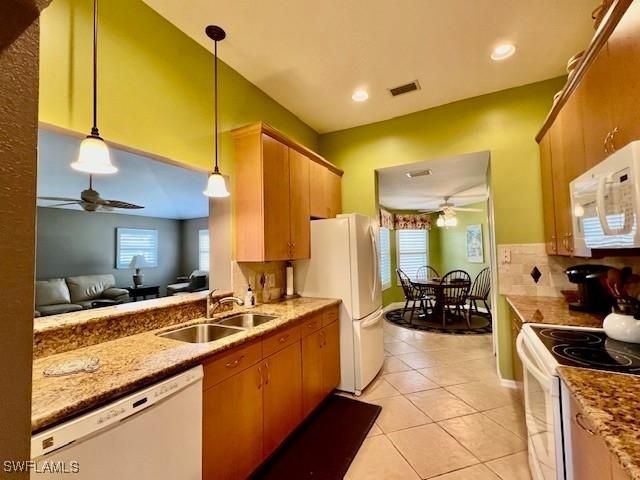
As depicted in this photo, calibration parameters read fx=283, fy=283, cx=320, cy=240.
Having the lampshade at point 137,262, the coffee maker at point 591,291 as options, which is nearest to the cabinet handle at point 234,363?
the coffee maker at point 591,291

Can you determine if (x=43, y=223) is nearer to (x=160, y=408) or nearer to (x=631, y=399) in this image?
(x=160, y=408)

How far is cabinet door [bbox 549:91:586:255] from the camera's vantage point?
174cm

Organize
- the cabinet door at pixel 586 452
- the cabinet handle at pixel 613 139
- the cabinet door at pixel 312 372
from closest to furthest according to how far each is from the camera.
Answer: the cabinet door at pixel 586 452
the cabinet handle at pixel 613 139
the cabinet door at pixel 312 372

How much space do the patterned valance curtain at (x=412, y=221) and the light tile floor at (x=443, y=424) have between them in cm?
374

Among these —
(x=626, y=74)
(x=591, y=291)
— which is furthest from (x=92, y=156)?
(x=591, y=291)

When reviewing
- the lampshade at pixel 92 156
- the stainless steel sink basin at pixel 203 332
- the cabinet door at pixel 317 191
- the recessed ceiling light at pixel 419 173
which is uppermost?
the recessed ceiling light at pixel 419 173

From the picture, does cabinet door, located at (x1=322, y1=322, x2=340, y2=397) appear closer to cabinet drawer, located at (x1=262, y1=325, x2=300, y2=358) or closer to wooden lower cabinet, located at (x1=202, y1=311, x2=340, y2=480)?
wooden lower cabinet, located at (x1=202, y1=311, x2=340, y2=480)

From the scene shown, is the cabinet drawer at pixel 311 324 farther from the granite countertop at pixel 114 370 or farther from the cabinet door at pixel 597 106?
the cabinet door at pixel 597 106

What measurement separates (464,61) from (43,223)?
770cm

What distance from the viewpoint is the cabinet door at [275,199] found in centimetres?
236

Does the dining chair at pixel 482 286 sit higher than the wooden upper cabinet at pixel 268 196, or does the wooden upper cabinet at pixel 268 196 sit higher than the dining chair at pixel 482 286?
the wooden upper cabinet at pixel 268 196

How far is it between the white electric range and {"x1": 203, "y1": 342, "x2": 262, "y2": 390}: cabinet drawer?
4.64 ft

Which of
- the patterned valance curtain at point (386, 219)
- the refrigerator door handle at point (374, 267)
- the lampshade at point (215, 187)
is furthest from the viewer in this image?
the patterned valance curtain at point (386, 219)

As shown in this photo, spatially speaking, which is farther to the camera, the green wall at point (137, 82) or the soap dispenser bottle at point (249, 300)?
the soap dispenser bottle at point (249, 300)
